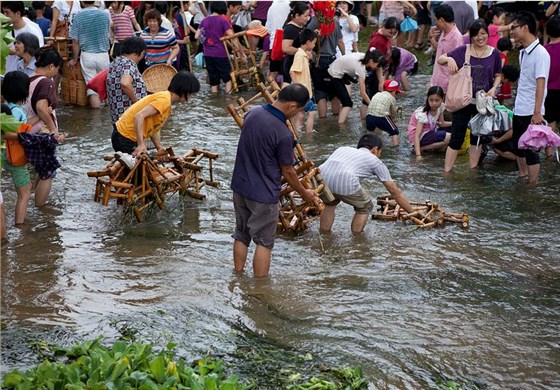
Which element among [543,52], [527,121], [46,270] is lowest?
[46,270]

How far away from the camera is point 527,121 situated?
10.5m

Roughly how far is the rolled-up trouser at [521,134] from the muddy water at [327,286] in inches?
13.6

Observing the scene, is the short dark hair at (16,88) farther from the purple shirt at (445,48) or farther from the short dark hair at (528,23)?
the purple shirt at (445,48)

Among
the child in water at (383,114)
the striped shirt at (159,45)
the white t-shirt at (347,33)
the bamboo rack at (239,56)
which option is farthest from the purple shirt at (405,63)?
the striped shirt at (159,45)

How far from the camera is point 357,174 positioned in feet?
28.4

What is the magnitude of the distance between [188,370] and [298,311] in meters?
1.72

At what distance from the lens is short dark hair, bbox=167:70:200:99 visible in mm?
8781

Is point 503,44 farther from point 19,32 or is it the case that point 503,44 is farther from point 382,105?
point 19,32

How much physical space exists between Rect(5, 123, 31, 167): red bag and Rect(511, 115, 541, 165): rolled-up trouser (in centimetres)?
559

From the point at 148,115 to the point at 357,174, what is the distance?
87.8 inches

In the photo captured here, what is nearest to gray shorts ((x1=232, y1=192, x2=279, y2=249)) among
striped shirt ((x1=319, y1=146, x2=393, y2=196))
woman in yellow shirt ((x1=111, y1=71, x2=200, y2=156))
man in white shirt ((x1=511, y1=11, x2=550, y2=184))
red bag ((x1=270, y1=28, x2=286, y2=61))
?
striped shirt ((x1=319, y1=146, x2=393, y2=196))

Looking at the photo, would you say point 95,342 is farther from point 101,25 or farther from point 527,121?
point 101,25

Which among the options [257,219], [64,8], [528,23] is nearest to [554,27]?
[528,23]

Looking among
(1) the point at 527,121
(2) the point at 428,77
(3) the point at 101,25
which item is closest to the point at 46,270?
(1) the point at 527,121
